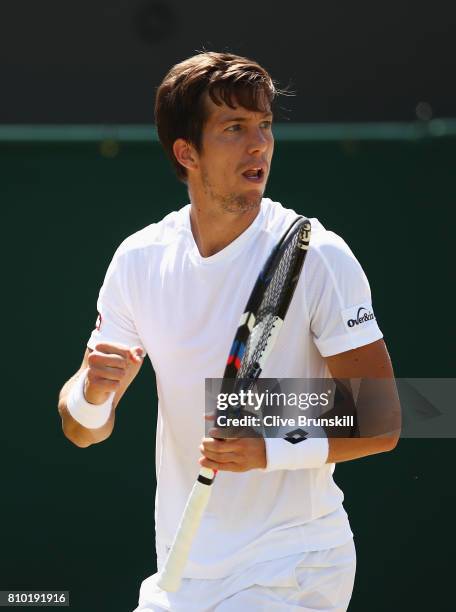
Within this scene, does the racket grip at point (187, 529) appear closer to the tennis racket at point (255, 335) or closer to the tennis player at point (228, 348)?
the tennis racket at point (255, 335)

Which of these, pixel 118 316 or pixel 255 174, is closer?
pixel 255 174

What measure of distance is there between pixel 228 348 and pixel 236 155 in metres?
0.50

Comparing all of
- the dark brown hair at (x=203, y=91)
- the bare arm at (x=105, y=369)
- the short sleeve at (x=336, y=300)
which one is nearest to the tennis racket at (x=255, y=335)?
the short sleeve at (x=336, y=300)

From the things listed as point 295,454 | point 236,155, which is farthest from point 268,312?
point 236,155

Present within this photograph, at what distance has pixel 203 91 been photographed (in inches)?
125

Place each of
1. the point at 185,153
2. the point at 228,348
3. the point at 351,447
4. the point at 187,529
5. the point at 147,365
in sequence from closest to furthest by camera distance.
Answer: the point at 187,529 < the point at 351,447 < the point at 228,348 < the point at 185,153 < the point at 147,365

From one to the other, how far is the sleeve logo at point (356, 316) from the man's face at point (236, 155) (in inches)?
16.0

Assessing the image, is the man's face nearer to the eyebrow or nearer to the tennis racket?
the eyebrow

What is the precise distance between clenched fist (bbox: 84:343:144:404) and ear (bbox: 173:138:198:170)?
0.65 m

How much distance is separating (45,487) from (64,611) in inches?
19.0

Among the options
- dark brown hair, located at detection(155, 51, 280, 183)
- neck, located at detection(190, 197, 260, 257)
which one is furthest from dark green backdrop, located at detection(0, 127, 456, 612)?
neck, located at detection(190, 197, 260, 257)

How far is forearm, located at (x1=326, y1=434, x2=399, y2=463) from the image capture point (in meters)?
2.87

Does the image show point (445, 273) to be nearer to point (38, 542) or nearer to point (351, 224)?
point (351, 224)

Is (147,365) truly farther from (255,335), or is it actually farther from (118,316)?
(255,335)
